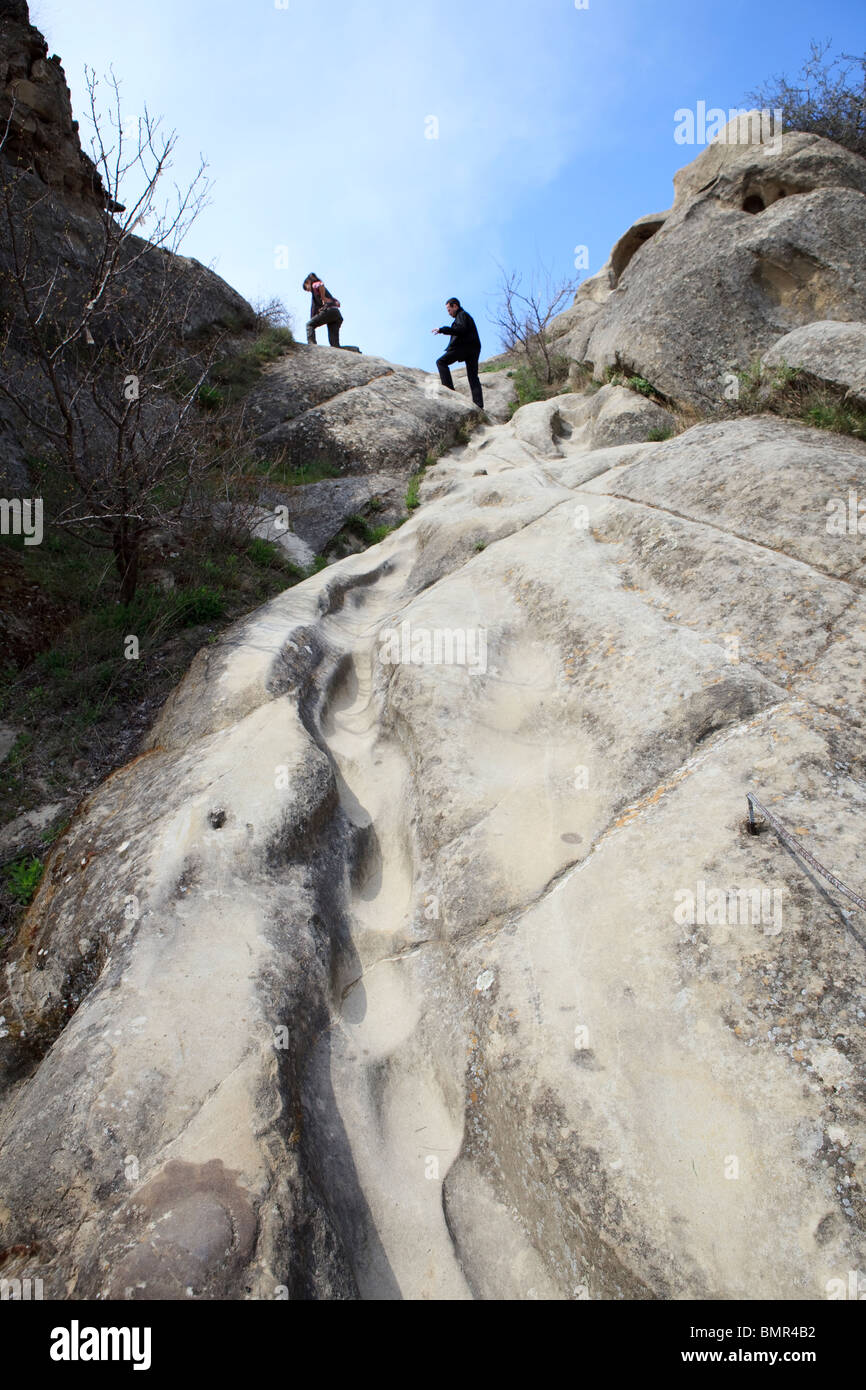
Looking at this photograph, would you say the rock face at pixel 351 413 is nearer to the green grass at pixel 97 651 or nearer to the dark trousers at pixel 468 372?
the dark trousers at pixel 468 372

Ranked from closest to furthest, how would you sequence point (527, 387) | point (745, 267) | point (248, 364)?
point (745, 267), point (248, 364), point (527, 387)

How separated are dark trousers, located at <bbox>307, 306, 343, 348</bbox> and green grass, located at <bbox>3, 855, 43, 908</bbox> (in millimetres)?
13607

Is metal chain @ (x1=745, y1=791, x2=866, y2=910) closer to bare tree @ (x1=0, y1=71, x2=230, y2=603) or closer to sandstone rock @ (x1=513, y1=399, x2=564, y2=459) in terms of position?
bare tree @ (x1=0, y1=71, x2=230, y2=603)

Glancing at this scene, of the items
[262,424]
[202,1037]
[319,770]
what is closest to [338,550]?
[262,424]

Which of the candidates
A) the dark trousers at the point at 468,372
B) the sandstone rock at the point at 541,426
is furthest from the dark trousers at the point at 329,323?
the sandstone rock at the point at 541,426

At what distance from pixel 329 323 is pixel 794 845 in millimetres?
15348

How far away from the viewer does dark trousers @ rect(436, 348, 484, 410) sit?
1370cm

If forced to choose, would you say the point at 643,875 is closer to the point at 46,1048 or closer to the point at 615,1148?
the point at 615,1148

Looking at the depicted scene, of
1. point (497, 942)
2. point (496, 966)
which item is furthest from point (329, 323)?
point (496, 966)

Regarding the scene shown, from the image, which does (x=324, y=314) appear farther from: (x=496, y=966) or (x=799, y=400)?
(x=496, y=966)

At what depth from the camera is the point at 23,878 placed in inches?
170

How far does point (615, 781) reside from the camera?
3.91 metres

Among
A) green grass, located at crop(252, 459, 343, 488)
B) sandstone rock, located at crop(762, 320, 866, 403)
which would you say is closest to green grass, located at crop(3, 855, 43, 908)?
green grass, located at crop(252, 459, 343, 488)

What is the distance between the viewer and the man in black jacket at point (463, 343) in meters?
13.4
